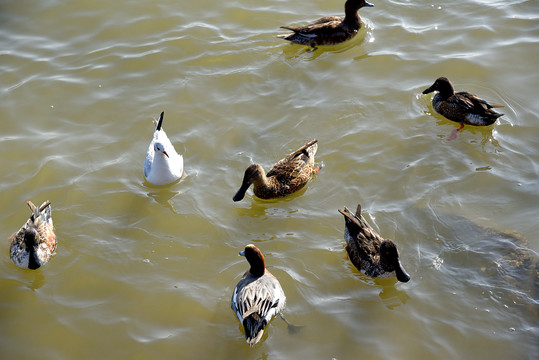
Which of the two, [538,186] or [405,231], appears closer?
[405,231]

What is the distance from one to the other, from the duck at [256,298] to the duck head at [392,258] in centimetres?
133

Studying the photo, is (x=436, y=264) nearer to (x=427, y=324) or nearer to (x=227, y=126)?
(x=427, y=324)

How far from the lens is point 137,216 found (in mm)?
8047

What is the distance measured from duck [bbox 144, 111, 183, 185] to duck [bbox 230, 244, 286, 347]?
2024 millimetres

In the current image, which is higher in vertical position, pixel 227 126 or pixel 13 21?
pixel 13 21

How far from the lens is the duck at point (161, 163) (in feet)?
26.8

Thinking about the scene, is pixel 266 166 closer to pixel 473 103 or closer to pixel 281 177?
pixel 281 177

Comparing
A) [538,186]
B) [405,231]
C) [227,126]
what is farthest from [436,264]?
A: [227,126]

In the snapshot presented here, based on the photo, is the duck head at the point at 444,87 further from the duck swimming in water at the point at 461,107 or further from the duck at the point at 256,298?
the duck at the point at 256,298

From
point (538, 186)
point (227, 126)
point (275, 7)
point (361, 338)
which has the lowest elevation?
point (361, 338)

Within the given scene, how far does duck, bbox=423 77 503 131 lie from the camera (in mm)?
8891

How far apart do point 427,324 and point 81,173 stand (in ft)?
18.1

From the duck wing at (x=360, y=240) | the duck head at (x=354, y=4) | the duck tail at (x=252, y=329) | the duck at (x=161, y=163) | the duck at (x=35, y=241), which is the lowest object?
the duck tail at (x=252, y=329)

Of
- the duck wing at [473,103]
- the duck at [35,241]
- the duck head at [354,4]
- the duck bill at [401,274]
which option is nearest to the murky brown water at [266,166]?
the duck at [35,241]
